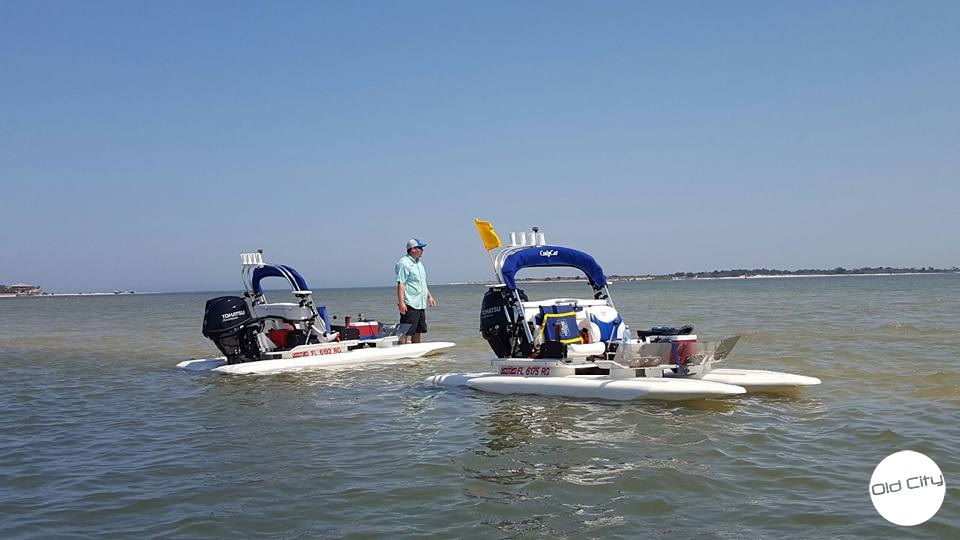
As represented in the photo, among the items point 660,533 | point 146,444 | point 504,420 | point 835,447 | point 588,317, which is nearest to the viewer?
point 660,533

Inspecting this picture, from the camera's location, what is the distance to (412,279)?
14547mm

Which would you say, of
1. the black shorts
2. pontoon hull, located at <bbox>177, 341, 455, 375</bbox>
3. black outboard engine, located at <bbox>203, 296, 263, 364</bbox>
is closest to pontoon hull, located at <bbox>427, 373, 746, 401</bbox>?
pontoon hull, located at <bbox>177, 341, 455, 375</bbox>

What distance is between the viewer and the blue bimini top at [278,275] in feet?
49.3

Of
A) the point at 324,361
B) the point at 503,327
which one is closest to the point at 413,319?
the point at 324,361

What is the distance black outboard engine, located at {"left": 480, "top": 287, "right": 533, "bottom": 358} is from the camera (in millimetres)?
10977

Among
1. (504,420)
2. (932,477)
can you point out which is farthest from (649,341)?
(932,477)

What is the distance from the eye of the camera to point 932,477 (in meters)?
5.64

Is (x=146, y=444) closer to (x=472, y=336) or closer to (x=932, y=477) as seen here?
(x=932, y=477)

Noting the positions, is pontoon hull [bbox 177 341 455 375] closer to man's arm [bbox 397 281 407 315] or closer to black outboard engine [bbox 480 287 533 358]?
man's arm [bbox 397 281 407 315]

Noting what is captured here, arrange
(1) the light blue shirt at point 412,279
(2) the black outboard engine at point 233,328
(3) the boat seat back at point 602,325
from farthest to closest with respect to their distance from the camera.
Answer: (1) the light blue shirt at point 412,279 < (2) the black outboard engine at point 233,328 < (3) the boat seat back at point 602,325

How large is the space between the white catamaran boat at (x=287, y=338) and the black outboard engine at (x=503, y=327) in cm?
424

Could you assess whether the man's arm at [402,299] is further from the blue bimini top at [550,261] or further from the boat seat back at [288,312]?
the blue bimini top at [550,261]

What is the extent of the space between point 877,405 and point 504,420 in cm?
445

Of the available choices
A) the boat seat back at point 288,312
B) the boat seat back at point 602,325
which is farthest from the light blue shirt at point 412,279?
the boat seat back at point 602,325
